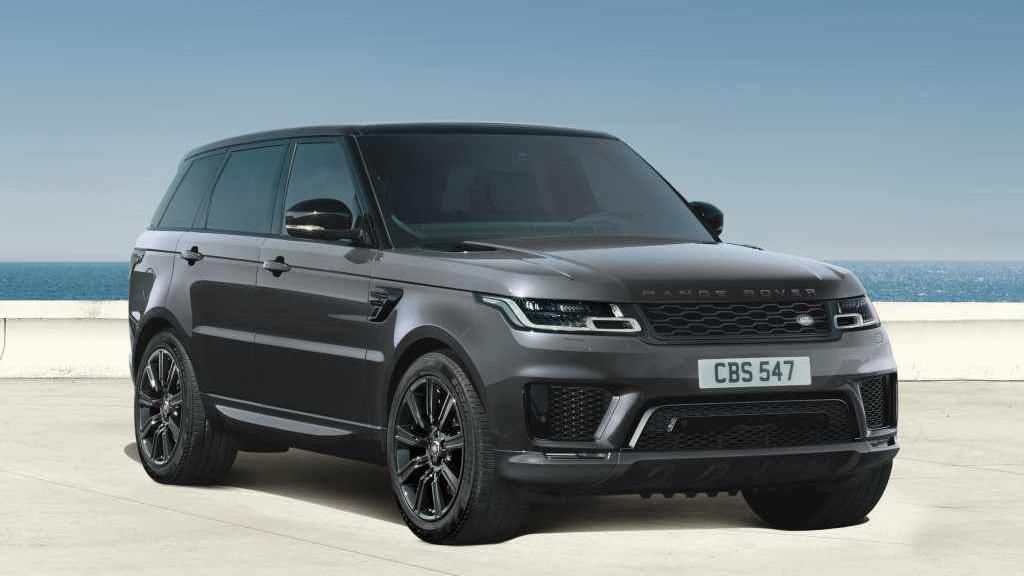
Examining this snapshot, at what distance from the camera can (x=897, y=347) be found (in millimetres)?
19375

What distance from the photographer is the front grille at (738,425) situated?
755cm

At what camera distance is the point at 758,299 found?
773 cm

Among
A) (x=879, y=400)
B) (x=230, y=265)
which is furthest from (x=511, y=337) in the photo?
(x=230, y=265)

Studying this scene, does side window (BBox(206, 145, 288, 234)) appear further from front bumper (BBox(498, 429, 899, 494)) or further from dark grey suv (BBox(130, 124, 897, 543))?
front bumper (BBox(498, 429, 899, 494))

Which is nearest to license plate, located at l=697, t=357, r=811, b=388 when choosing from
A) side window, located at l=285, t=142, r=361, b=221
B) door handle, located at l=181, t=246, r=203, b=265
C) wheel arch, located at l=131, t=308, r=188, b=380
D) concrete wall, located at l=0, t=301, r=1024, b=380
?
side window, located at l=285, t=142, r=361, b=221

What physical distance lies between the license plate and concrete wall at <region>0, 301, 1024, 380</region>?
11.9 metres

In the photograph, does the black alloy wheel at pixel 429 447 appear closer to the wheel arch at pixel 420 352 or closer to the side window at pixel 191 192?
the wheel arch at pixel 420 352

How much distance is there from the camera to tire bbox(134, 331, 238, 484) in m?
10.1

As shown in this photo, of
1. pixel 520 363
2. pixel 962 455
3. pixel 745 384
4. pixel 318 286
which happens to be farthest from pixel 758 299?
pixel 962 455

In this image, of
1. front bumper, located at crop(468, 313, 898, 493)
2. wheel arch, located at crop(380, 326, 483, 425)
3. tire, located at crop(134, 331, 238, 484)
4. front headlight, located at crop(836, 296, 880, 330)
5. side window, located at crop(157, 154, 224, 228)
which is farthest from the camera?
side window, located at crop(157, 154, 224, 228)

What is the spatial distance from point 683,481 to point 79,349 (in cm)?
1303

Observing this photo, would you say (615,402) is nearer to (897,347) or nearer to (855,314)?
(855,314)

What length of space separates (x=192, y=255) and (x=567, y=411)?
11.3ft

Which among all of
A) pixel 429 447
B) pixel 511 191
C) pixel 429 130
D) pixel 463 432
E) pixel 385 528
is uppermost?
pixel 429 130
